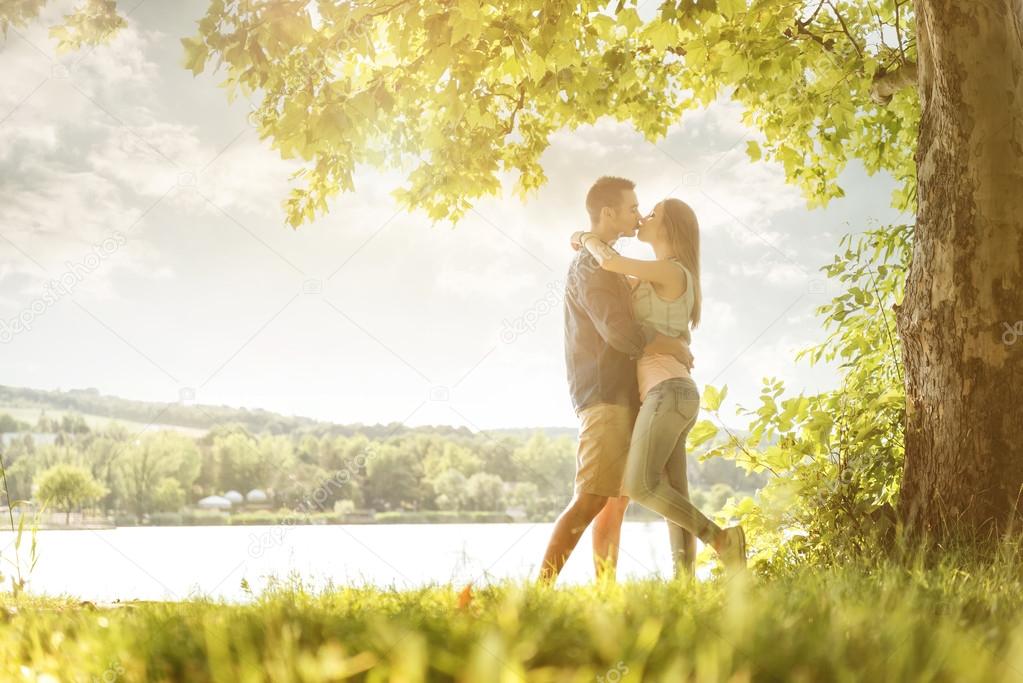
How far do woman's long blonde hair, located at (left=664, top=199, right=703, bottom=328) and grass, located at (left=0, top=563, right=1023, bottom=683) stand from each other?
2066 mm

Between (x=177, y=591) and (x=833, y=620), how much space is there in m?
2.91

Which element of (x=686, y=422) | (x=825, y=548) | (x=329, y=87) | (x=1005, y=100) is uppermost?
(x=329, y=87)

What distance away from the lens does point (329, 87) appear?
4910 millimetres

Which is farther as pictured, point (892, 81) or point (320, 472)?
point (892, 81)

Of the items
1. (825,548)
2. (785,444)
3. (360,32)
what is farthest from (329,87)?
(825,548)

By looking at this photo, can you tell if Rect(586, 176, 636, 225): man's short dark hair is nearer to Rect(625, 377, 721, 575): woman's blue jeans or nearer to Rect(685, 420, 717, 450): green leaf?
Rect(625, 377, 721, 575): woman's blue jeans

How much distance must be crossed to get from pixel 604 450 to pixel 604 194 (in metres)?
1.50

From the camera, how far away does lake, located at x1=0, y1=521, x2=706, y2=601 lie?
10.4ft

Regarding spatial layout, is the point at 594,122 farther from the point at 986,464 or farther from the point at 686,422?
the point at 986,464

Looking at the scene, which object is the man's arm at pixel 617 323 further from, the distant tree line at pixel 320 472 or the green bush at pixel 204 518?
the green bush at pixel 204 518

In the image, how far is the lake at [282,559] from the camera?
10.4 feet

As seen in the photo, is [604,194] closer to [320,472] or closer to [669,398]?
[669,398]

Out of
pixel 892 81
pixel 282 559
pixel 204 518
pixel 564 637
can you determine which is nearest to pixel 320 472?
pixel 282 559

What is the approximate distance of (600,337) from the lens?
455 cm
